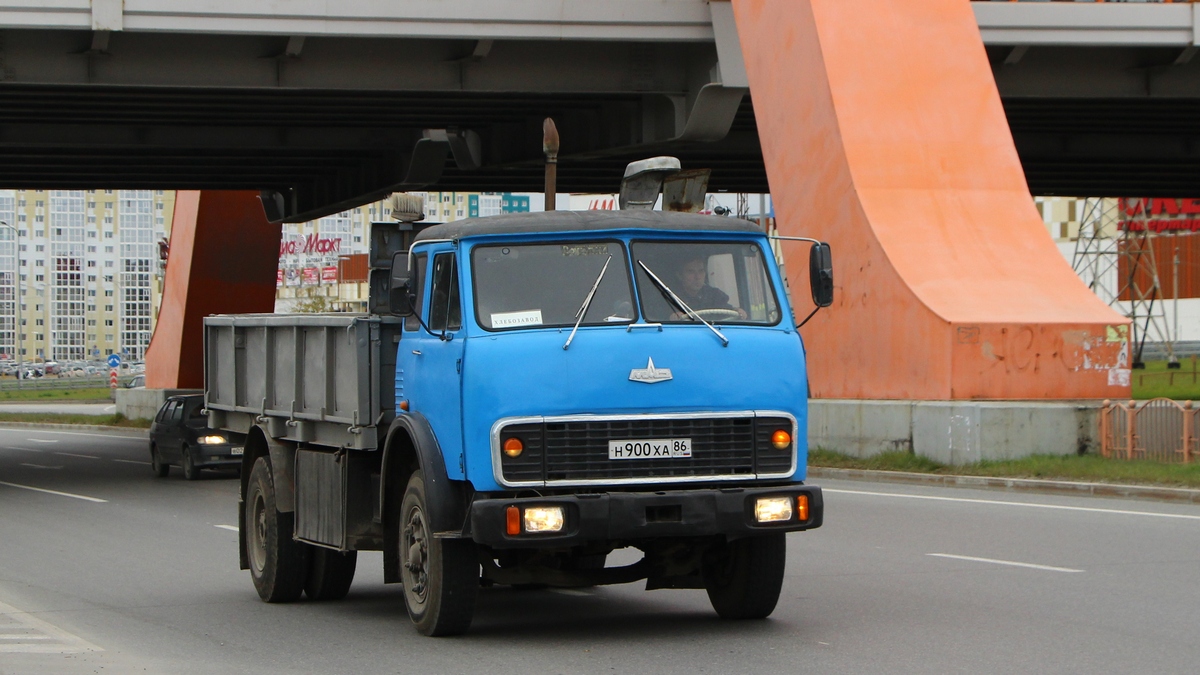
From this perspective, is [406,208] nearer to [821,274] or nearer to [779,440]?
[821,274]

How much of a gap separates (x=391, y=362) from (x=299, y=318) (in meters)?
1.20

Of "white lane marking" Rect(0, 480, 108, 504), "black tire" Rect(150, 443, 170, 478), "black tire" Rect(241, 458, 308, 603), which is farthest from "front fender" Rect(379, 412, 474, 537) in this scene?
"black tire" Rect(150, 443, 170, 478)

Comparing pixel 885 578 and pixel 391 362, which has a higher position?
pixel 391 362

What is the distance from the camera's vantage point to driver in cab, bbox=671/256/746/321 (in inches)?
361

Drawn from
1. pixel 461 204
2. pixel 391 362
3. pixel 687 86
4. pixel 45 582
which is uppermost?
pixel 461 204

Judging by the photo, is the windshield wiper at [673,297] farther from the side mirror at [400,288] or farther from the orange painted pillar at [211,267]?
the orange painted pillar at [211,267]

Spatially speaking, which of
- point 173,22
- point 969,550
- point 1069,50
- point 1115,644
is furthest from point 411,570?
point 1069,50

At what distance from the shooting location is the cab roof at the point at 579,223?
29.8ft

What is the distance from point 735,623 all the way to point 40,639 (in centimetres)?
404

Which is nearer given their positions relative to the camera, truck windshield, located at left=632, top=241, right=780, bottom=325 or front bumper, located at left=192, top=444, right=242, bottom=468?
truck windshield, located at left=632, top=241, right=780, bottom=325

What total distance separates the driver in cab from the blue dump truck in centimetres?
1

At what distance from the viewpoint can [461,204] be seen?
187 metres

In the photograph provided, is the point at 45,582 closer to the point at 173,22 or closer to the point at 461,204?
the point at 173,22

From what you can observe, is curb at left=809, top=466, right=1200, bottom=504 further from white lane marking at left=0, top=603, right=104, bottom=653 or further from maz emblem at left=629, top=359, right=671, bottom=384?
white lane marking at left=0, top=603, right=104, bottom=653
